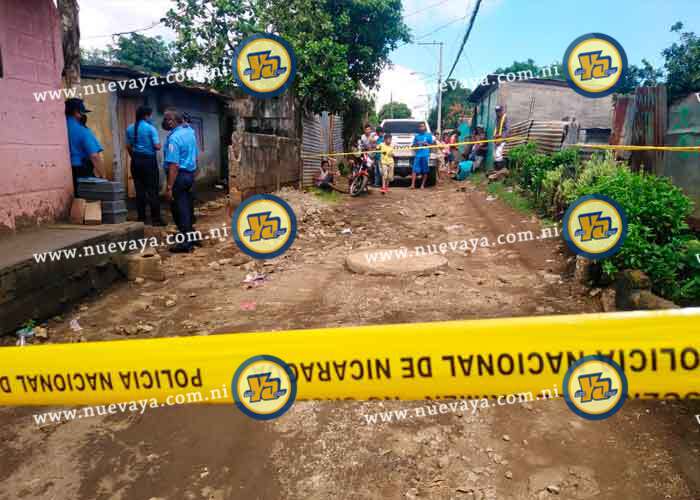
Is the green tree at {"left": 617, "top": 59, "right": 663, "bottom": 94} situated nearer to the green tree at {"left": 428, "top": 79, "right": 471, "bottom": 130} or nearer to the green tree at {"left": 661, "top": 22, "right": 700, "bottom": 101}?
the green tree at {"left": 661, "top": 22, "right": 700, "bottom": 101}

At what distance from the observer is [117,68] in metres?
8.52

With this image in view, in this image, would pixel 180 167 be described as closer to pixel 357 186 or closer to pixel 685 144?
pixel 357 186

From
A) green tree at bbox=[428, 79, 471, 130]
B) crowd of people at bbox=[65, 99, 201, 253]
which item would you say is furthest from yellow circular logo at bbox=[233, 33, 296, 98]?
green tree at bbox=[428, 79, 471, 130]

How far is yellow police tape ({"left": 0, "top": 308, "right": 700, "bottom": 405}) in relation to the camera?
1.39m

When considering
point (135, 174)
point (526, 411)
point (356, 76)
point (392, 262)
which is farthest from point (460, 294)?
point (356, 76)

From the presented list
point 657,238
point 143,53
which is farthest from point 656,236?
point 143,53

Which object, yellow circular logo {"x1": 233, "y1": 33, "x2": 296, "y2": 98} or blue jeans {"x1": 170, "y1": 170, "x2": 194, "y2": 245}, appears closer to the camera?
yellow circular logo {"x1": 233, "y1": 33, "x2": 296, "y2": 98}

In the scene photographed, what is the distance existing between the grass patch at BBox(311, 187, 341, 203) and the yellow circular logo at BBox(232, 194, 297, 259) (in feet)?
24.0

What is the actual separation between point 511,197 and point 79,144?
23.9 feet

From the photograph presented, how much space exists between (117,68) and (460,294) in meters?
7.50

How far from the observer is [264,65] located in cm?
249

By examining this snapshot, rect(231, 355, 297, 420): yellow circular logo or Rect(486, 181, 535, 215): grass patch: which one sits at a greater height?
Rect(486, 181, 535, 215): grass patch

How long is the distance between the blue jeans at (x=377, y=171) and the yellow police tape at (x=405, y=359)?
35.8ft

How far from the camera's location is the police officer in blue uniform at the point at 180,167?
5477mm
